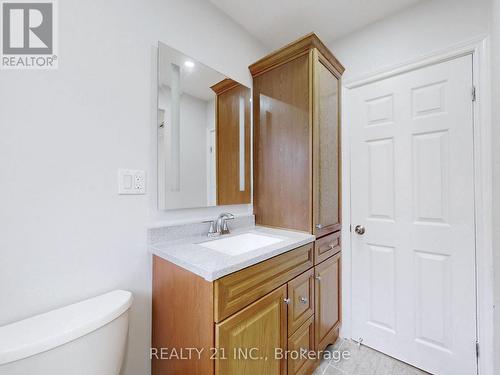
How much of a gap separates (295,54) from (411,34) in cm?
81

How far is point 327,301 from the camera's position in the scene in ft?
5.09

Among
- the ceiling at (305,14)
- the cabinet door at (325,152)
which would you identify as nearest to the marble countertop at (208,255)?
the cabinet door at (325,152)

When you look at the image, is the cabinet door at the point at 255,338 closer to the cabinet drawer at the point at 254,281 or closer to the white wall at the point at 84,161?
the cabinet drawer at the point at 254,281

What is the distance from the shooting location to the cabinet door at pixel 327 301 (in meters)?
1.44

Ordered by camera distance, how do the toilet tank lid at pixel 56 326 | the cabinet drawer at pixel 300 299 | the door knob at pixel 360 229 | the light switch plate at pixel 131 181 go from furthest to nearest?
the door knob at pixel 360 229 → the cabinet drawer at pixel 300 299 → the light switch plate at pixel 131 181 → the toilet tank lid at pixel 56 326

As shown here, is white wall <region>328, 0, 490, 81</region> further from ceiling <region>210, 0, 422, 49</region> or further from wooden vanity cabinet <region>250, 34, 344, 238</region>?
wooden vanity cabinet <region>250, 34, 344, 238</region>

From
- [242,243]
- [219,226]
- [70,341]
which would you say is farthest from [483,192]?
[70,341]

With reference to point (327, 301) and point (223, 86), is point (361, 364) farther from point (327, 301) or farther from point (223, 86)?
point (223, 86)

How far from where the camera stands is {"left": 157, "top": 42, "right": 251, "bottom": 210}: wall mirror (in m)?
1.23

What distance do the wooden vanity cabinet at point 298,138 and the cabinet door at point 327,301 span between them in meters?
0.26

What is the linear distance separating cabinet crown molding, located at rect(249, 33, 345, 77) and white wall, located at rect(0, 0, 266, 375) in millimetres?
633

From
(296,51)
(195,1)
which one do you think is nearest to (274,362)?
(296,51)

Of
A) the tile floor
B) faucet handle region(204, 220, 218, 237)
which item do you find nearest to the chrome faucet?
faucet handle region(204, 220, 218, 237)

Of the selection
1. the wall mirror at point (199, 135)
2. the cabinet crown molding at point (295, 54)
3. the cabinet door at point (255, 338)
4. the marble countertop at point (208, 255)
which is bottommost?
the cabinet door at point (255, 338)
